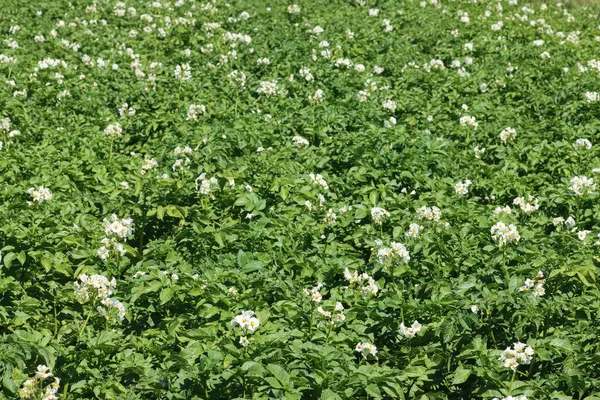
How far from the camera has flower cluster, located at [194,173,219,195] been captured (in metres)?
5.48

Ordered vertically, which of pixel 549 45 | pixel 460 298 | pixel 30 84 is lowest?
pixel 30 84

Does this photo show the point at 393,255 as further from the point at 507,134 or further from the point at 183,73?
the point at 183,73

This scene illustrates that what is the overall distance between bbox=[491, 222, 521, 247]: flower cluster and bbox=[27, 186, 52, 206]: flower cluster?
318 centimetres

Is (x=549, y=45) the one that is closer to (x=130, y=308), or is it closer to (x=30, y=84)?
(x=30, y=84)

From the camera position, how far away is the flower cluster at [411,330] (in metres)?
4.19

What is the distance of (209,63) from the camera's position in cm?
914

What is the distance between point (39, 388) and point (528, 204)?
3.68 metres

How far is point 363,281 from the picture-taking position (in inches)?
185

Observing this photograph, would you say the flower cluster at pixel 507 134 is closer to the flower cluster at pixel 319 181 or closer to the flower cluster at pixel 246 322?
the flower cluster at pixel 319 181

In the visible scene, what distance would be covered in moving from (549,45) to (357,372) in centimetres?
845

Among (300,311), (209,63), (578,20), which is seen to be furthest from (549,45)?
(300,311)

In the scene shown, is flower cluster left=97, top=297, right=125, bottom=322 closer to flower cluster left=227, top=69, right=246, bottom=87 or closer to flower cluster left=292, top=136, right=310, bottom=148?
flower cluster left=292, top=136, right=310, bottom=148

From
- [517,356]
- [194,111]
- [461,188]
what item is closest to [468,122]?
[461,188]

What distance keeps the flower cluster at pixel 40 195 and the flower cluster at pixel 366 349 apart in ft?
8.72
